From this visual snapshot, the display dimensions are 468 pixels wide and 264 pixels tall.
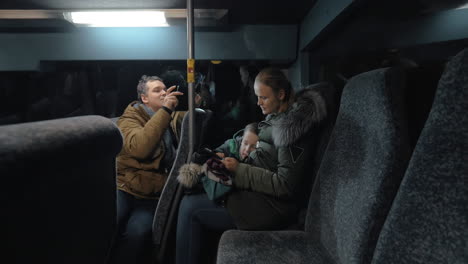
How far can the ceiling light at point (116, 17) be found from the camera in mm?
2043

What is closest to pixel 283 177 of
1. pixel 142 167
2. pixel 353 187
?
pixel 353 187

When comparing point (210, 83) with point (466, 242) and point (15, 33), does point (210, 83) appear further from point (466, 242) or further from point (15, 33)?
point (466, 242)

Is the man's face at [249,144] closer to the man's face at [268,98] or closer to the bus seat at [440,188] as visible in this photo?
the man's face at [268,98]

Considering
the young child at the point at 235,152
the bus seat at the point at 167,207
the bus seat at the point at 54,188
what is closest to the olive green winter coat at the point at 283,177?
the young child at the point at 235,152

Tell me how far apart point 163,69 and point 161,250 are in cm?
159

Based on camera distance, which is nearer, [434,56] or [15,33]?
[434,56]

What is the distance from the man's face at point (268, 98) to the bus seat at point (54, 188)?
Result: 0.86 m

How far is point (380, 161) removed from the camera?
68 cm

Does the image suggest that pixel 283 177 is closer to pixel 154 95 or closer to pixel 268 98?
pixel 268 98

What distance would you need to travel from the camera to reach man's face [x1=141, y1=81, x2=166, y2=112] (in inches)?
76.2

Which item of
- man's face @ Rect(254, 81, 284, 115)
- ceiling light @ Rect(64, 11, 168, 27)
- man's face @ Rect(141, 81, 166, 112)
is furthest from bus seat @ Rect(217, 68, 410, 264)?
ceiling light @ Rect(64, 11, 168, 27)

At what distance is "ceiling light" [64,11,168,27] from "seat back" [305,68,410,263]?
5.52 ft

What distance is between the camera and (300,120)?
1169mm

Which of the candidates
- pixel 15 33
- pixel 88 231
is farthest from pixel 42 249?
pixel 15 33
